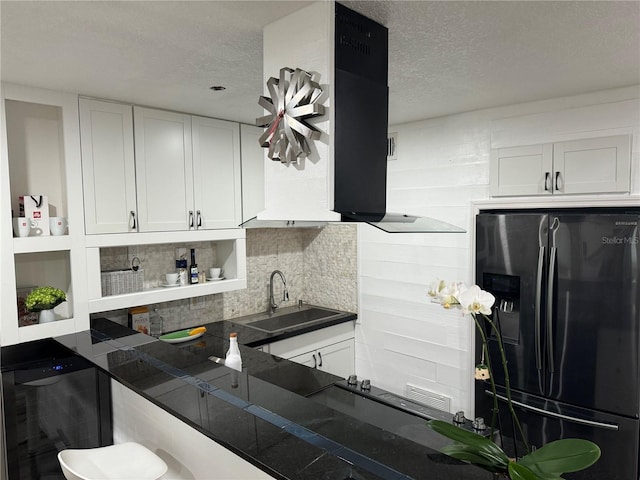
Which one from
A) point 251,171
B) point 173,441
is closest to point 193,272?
point 251,171

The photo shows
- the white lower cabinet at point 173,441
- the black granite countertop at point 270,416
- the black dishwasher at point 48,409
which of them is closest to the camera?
the black granite countertop at point 270,416

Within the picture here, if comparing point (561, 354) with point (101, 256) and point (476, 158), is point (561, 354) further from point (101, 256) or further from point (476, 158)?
point (101, 256)

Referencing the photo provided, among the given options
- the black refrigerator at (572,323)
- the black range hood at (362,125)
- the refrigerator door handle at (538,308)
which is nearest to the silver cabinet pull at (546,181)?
the black refrigerator at (572,323)

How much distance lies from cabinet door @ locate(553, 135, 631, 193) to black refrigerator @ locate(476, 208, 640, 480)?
151 millimetres

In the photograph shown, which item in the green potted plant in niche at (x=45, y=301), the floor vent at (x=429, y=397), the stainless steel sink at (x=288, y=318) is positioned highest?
the green potted plant in niche at (x=45, y=301)

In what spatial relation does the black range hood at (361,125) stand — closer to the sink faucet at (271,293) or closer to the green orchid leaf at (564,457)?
the green orchid leaf at (564,457)

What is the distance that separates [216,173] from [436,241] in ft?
5.53

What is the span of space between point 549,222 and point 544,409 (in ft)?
3.62

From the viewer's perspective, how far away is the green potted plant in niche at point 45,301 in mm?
2439

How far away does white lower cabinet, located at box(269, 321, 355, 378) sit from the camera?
11.2 feet

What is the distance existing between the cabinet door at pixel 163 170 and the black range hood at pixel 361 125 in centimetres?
174

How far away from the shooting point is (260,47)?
1.90 m

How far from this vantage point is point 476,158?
3172 millimetres

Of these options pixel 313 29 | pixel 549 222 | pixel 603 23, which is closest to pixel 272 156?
pixel 313 29
